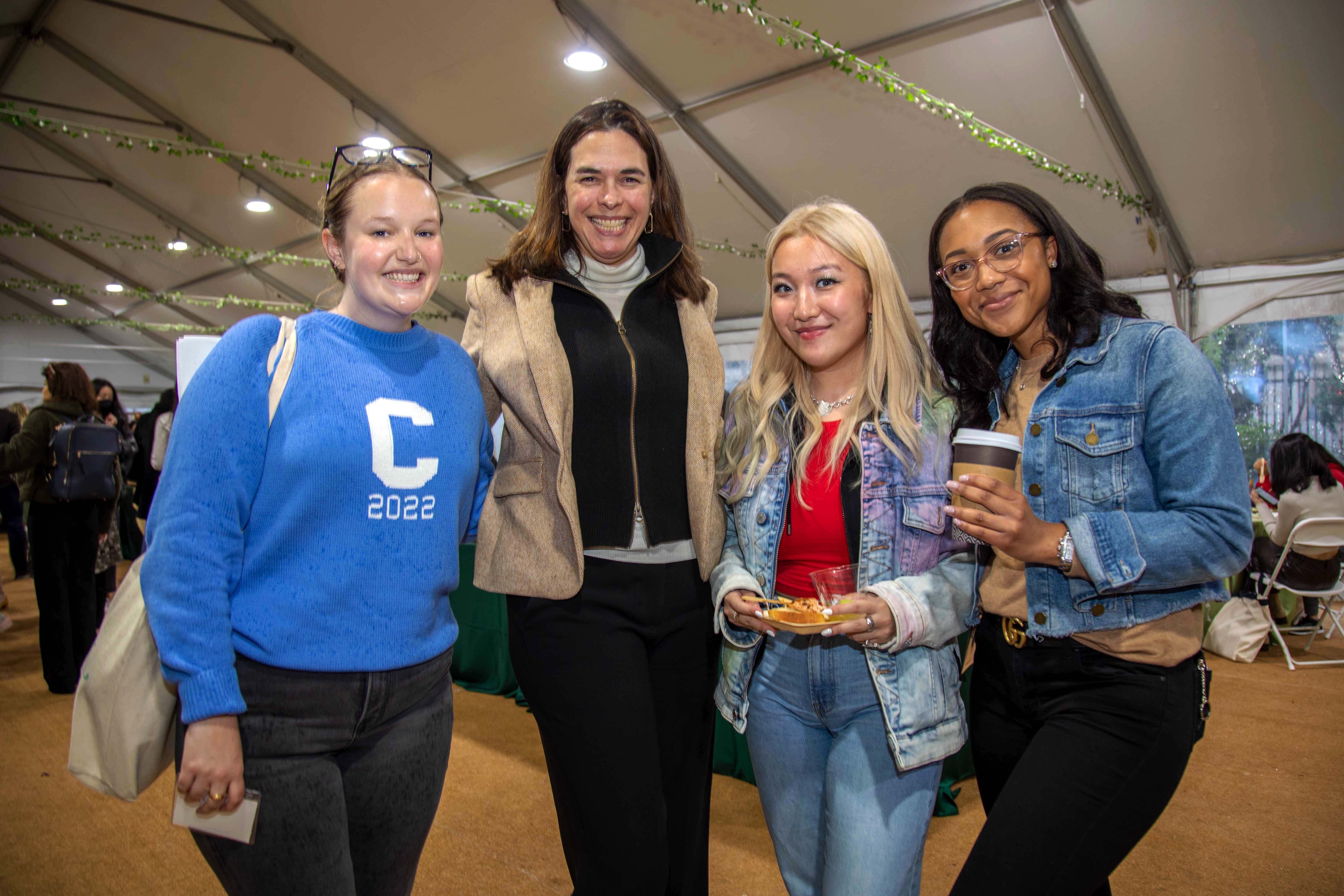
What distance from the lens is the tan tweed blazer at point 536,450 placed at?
63.3 inches

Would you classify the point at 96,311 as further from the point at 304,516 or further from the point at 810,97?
the point at 304,516

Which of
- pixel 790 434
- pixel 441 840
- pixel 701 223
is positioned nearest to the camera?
pixel 790 434

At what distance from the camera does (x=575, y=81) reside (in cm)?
704

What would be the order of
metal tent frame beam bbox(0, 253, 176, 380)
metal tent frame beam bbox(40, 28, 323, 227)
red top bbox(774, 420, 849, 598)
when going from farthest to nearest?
metal tent frame beam bbox(0, 253, 176, 380) → metal tent frame beam bbox(40, 28, 323, 227) → red top bbox(774, 420, 849, 598)

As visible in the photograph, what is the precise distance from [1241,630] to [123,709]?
6.70 m

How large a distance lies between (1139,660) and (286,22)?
8.69m

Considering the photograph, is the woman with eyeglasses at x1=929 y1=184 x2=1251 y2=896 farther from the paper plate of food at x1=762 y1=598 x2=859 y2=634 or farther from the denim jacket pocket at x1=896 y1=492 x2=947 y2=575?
the paper plate of food at x1=762 y1=598 x2=859 y2=634

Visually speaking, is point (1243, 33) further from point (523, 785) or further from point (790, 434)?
point (523, 785)

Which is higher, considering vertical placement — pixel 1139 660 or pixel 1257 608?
pixel 1139 660

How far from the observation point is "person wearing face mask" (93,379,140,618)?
510cm

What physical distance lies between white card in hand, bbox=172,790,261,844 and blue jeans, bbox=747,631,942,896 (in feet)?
2.97

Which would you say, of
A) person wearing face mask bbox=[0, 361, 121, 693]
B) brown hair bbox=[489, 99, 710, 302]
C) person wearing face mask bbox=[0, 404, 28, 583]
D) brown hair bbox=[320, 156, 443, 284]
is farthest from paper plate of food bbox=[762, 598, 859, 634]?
person wearing face mask bbox=[0, 404, 28, 583]

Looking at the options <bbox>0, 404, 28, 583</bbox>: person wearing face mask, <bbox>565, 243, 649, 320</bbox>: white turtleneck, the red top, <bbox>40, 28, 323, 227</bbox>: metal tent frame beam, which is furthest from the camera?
<bbox>40, 28, 323, 227</bbox>: metal tent frame beam

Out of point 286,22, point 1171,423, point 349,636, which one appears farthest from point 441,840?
point 286,22
